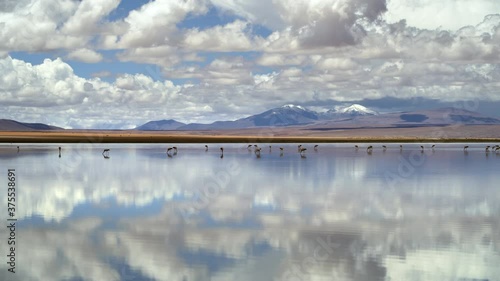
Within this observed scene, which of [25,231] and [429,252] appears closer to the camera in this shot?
[429,252]

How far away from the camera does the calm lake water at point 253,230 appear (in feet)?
54.8

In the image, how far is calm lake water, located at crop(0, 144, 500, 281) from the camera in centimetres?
1670

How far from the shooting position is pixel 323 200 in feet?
105

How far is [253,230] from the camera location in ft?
74.4

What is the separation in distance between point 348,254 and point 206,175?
3093 cm

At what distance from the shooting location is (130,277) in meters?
15.8

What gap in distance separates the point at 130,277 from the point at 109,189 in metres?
22.7

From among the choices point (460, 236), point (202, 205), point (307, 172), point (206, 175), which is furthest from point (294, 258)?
point (307, 172)

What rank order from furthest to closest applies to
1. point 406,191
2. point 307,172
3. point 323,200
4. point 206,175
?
point 307,172
point 206,175
point 406,191
point 323,200

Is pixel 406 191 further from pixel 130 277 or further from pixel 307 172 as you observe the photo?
pixel 130 277

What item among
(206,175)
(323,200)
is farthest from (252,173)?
(323,200)

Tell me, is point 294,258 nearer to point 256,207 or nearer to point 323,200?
point 256,207

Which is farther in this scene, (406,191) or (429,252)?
(406,191)

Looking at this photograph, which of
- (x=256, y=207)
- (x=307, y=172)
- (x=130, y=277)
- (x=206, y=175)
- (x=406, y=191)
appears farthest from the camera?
(x=307, y=172)
